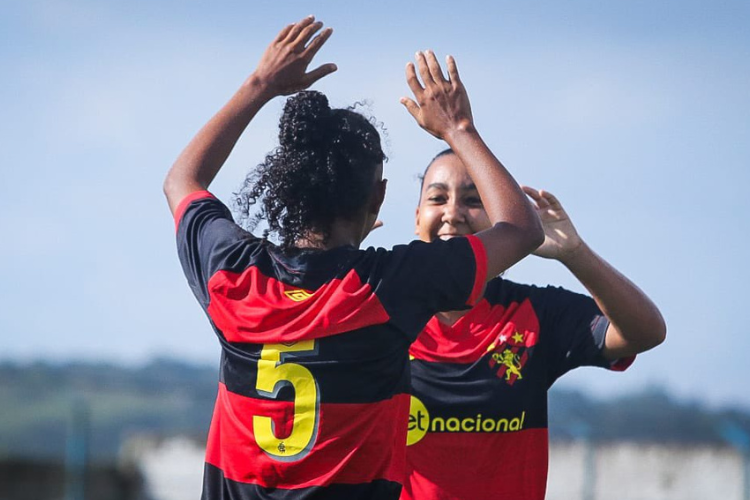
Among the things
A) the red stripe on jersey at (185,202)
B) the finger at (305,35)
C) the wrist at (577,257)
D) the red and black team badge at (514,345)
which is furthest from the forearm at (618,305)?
the red stripe on jersey at (185,202)

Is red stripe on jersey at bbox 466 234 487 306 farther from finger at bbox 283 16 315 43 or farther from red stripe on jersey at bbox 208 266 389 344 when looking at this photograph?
finger at bbox 283 16 315 43

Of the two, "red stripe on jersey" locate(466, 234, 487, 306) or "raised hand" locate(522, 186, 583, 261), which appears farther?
"raised hand" locate(522, 186, 583, 261)

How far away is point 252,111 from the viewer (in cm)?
313

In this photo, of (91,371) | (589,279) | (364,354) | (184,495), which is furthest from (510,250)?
(91,371)

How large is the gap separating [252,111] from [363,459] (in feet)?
3.68

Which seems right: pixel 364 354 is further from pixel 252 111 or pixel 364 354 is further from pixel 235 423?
pixel 252 111

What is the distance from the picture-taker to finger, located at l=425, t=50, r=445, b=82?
2994mm

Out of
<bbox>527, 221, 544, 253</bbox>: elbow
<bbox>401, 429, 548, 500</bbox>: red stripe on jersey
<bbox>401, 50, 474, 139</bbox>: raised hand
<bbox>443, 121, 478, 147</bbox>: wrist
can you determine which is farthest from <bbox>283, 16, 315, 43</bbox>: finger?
<bbox>401, 429, 548, 500</bbox>: red stripe on jersey

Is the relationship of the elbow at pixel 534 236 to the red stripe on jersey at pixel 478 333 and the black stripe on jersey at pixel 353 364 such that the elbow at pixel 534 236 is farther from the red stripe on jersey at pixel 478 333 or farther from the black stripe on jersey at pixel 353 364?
the red stripe on jersey at pixel 478 333

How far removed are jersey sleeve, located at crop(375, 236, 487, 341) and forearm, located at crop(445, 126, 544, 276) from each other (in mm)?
62

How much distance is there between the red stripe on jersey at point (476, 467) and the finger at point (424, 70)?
54.1 inches

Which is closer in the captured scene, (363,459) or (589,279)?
(363,459)

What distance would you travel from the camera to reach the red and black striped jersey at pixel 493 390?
12.1 ft

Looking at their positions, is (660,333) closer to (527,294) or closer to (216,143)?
(527,294)
